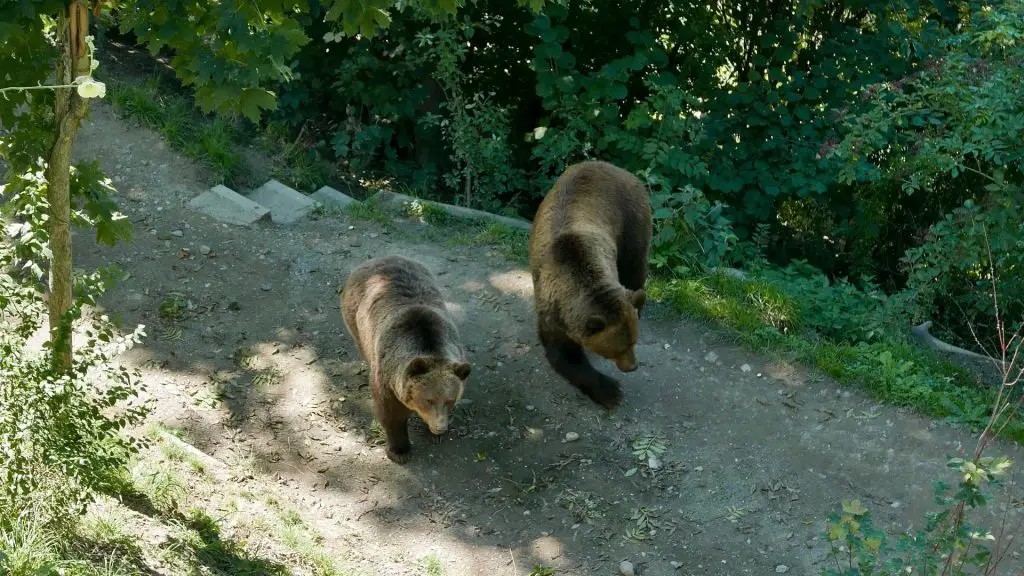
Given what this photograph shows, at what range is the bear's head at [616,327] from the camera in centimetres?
741

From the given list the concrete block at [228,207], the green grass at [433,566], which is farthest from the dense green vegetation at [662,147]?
the green grass at [433,566]

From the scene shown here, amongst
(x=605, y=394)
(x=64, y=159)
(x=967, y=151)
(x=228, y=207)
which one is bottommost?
(x=228, y=207)

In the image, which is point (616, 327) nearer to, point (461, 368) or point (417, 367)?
point (461, 368)

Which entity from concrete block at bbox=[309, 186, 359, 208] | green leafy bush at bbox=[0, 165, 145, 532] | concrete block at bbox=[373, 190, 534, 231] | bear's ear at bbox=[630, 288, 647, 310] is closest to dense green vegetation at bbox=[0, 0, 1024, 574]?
green leafy bush at bbox=[0, 165, 145, 532]

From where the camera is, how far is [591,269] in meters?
7.62

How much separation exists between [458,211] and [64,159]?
567 centimetres

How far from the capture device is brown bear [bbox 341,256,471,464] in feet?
22.1

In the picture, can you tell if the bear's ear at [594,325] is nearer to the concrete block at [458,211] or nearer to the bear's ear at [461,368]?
the bear's ear at [461,368]

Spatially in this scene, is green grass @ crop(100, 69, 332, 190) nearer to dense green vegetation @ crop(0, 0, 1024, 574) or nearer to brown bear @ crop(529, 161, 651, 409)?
dense green vegetation @ crop(0, 0, 1024, 574)

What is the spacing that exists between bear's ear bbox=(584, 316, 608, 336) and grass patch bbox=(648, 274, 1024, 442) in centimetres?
175

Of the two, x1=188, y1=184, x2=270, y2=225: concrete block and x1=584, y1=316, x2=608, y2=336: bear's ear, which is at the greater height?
x1=584, y1=316, x2=608, y2=336: bear's ear

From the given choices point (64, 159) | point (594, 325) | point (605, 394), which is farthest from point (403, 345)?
point (64, 159)

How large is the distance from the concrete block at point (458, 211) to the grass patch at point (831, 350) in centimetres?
190

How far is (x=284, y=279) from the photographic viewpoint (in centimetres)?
937
